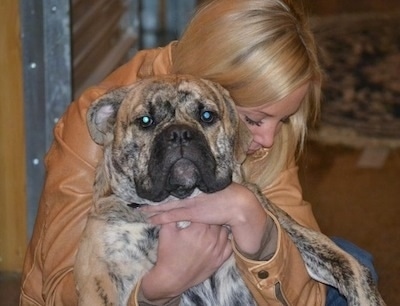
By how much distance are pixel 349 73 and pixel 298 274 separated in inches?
173

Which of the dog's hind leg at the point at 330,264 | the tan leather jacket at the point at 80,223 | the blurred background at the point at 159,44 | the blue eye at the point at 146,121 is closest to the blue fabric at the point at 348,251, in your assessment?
the tan leather jacket at the point at 80,223

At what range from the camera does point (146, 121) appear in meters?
3.04

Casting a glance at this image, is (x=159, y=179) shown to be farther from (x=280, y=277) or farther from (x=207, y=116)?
(x=280, y=277)

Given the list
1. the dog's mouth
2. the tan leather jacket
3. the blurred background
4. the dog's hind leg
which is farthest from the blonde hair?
the blurred background

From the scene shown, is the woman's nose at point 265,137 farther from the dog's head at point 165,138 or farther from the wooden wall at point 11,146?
the wooden wall at point 11,146

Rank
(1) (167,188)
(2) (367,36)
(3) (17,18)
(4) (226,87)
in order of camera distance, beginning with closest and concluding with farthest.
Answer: (1) (167,188) → (4) (226,87) → (3) (17,18) → (2) (367,36)

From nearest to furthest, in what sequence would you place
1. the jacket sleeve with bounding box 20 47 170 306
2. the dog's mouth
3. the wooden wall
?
the dog's mouth → the jacket sleeve with bounding box 20 47 170 306 → the wooden wall

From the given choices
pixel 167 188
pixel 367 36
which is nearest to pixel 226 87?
pixel 167 188

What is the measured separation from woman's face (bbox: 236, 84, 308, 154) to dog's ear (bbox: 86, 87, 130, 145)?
1.16ft

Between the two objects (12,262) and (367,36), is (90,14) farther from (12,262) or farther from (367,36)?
(367,36)

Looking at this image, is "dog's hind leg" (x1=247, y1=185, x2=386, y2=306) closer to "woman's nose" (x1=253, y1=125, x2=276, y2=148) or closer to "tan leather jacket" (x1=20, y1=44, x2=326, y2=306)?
"tan leather jacket" (x1=20, y1=44, x2=326, y2=306)

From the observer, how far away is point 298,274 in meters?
3.13

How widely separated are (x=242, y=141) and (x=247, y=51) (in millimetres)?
267

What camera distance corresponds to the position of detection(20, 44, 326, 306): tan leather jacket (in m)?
3.06
